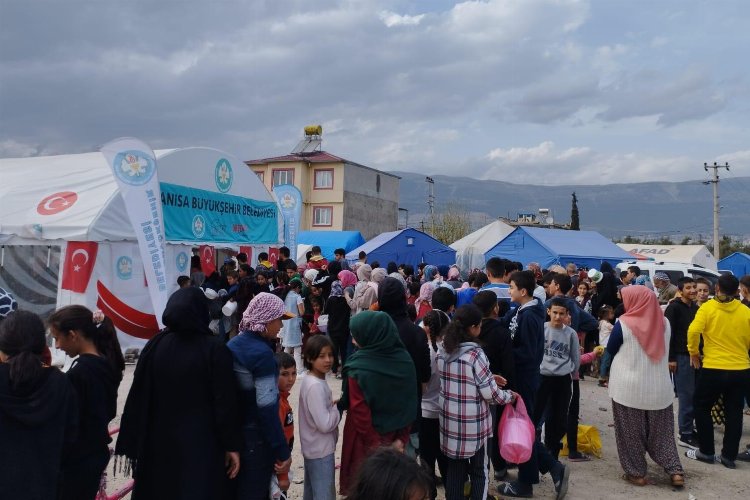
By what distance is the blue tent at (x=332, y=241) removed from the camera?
24.1 metres

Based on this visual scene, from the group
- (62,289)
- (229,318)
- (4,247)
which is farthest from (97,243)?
(229,318)

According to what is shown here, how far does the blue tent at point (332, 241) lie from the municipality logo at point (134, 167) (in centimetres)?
1532

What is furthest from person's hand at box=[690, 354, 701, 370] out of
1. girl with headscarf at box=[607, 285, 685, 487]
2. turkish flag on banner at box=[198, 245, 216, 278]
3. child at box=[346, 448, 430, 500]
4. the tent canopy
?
turkish flag on banner at box=[198, 245, 216, 278]

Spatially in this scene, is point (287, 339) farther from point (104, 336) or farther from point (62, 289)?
point (104, 336)

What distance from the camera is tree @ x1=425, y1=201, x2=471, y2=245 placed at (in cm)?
5134

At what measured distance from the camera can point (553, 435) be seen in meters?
5.52

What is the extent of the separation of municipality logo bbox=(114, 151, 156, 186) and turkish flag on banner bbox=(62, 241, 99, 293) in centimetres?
284

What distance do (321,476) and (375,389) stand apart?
660mm

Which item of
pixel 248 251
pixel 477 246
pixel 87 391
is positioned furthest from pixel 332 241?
pixel 87 391

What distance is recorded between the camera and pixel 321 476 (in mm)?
3668

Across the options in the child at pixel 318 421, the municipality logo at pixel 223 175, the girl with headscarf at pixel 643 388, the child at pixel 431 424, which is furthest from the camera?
the municipality logo at pixel 223 175

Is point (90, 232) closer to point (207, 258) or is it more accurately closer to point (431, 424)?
point (207, 258)

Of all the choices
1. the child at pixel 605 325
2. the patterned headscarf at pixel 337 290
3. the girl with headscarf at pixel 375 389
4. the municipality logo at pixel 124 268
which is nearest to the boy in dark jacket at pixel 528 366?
the girl with headscarf at pixel 375 389

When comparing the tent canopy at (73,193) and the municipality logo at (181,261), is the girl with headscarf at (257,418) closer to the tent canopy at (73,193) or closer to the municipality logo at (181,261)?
the tent canopy at (73,193)
